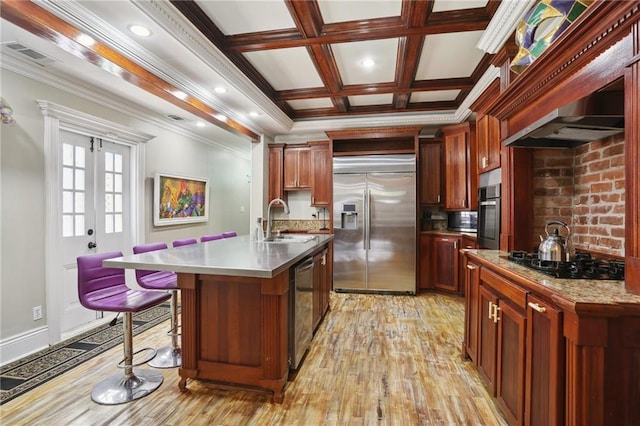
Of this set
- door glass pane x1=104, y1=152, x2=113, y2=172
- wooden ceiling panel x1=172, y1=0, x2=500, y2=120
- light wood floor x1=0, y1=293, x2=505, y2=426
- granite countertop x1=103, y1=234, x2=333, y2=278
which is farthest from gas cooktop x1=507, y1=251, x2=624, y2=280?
door glass pane x1=104, y1=152, x2=113, y2=172

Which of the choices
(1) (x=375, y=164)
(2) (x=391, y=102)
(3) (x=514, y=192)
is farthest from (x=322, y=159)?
(3) (x=514, y=192)

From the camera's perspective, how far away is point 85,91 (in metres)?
3.21

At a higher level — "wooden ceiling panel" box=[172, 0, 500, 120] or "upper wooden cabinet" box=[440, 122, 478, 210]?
"wooden ceiling panel" box=[172, 0, 500, 120]

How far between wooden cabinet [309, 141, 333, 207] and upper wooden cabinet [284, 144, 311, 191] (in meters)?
0.10

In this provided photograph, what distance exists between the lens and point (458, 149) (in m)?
4.43

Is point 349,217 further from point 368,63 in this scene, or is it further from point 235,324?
point 235,324

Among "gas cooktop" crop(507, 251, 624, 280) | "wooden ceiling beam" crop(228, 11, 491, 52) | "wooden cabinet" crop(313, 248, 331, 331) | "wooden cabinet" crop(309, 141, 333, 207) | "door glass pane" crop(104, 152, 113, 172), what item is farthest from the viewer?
"wooden cabinet" crop(309, 141, 333, 207)

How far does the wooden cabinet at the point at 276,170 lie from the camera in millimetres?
5328

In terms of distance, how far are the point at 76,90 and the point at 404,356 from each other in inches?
160

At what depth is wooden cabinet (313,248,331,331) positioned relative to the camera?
2924mm

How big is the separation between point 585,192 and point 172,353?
331 cm

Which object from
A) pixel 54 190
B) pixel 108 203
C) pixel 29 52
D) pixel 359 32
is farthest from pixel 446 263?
pixel 29 52

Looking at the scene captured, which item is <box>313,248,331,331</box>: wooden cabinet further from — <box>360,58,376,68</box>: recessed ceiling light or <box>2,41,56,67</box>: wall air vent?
<box>2,41,56,67</box>: wall air vent

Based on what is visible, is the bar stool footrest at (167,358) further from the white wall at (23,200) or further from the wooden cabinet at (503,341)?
the wooden cabinet at (503,341)
